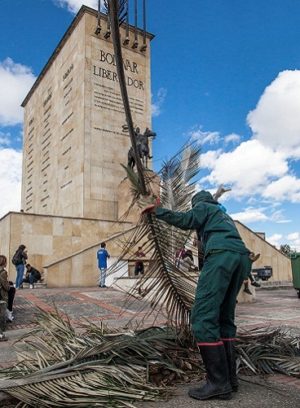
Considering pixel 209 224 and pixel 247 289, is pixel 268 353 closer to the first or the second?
pixel 209 224

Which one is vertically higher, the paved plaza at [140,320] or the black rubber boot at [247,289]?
the black rubber boot at [247,289]

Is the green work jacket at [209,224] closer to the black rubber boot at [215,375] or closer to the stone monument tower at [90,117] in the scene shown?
the black rubber boot at [215,375]

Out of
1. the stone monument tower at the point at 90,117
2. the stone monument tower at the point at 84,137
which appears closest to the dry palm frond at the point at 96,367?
the stone monument tower at the point at 84,137

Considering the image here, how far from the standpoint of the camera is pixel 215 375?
2.73 m

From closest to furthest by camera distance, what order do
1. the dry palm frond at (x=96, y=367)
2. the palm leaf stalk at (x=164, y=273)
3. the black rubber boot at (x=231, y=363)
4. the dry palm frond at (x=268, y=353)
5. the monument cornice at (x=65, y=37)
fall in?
the dry palm frond at (x=96, y=367), the black rubber boot at (x=231, y=363), the palm leaf stalk at (x=164, y=273), the dry palm frond at (x=268, y=353), the monument cornice at (x=65, y=37)

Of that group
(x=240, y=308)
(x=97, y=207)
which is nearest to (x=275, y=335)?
(x=240, y=308)

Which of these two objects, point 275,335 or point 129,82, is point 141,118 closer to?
point 129,82

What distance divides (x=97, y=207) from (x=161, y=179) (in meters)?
17.7

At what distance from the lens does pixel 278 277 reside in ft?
69.9

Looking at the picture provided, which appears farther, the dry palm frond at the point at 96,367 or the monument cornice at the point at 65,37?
the monument cornice at the point at 65,37

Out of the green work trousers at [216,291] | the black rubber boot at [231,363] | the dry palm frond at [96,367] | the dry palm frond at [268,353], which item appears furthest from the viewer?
the dry palm frond at [268,353]

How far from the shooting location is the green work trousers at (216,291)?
277 cm

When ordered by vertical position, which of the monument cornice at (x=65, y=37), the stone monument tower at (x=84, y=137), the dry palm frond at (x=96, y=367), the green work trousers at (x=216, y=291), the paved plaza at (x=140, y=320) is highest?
the monument cornice at (x=65, y=37)

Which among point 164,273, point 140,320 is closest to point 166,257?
point 164,273
